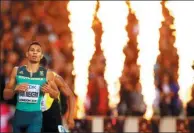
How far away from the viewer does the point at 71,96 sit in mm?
7219

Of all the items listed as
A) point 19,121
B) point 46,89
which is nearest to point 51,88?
point 46,89

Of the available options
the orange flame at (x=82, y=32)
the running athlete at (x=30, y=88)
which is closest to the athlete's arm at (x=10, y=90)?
the running athlete at (x=30, y=88)

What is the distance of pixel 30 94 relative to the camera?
22.6ft

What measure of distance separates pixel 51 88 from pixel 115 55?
1007cm

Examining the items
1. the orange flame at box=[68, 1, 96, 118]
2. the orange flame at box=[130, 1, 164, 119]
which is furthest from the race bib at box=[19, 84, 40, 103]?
the orange flame at box=[130, 1, 164, 119]

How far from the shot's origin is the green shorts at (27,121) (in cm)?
702

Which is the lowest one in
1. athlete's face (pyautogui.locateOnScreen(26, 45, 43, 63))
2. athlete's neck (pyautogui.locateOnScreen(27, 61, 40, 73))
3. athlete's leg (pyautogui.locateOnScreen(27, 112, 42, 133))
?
athlete's leg (pyautogui.locateOnScreen(27, 112, 42, 133))

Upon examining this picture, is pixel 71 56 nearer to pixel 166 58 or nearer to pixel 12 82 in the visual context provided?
pixel 166 58

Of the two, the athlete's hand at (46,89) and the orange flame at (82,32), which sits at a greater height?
the orange flame at (82,32)

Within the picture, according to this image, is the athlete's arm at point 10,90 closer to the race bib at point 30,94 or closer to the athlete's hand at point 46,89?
the race bib at point 30,94

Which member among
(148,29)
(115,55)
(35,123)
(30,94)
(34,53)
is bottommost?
(35,123)

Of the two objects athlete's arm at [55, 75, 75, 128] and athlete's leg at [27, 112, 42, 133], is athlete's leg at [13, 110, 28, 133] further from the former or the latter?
athlete's arm at [55, 75, 75, 128]

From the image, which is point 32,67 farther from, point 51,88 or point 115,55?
point 115,55

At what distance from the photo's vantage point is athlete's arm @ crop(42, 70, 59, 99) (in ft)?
22.6
